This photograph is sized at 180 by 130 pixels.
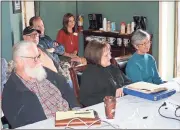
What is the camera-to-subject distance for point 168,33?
16.5ft

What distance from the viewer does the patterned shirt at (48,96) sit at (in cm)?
251

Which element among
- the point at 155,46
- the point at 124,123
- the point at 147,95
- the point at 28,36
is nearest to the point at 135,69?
the point at 147,95

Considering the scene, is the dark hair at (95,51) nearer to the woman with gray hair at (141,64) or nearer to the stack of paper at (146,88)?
the stack of paper at (146,88)

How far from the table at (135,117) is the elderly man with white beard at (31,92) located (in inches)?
12.3

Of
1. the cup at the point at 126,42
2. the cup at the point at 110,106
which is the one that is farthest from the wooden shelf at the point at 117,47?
the cup at the point at 110,106

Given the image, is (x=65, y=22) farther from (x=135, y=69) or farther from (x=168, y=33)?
(x=135, y=69)

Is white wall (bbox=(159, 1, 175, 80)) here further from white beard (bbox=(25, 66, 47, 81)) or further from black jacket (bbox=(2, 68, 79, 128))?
black jacket (bbox=(2, 68, 79, 128))

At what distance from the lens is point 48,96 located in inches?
101

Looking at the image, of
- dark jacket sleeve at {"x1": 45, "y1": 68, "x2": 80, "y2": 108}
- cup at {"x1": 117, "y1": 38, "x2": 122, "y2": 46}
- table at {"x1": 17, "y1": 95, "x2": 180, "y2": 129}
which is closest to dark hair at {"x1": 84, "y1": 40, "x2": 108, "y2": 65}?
dark jacket sleeve at {"x1": 45, "y1": 68, "x2": 80, "y2": 108}

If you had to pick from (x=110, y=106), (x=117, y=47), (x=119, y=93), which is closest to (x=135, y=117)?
(x=110, y=106)

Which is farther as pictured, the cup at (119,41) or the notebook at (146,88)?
the cup at (119,41)

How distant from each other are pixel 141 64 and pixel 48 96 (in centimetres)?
101

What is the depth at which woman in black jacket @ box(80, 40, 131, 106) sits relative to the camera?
2652 millimetres

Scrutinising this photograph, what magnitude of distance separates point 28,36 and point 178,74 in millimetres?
2331
